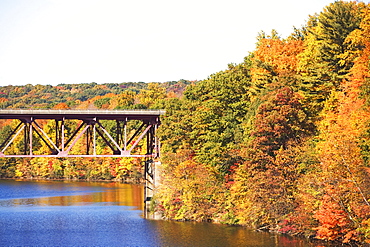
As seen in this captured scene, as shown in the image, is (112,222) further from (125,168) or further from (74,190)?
(125,168)

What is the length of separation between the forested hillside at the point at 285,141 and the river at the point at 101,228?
283 cm

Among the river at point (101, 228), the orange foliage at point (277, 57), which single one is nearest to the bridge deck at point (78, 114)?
the river at point (101, 228)

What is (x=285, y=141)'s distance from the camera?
62125mm

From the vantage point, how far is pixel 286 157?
2311 inches

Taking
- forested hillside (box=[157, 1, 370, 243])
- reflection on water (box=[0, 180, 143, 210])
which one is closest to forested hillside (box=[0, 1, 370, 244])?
forested hillside (box=[157, 1, 370, 243])

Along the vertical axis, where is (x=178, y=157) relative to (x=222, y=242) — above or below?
above

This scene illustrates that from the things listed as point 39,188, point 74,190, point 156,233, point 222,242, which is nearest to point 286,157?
point 222,242

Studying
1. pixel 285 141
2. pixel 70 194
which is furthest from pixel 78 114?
pixel 70 194

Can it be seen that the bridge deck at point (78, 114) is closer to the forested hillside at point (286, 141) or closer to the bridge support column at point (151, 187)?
the forested hillside at point (286, 141)

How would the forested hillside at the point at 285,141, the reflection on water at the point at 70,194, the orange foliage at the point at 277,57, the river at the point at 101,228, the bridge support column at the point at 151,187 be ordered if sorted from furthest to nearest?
the reflection on water at the point at 70,194
the bridge support column at the point at 151,187
the orange foliage at the point at 277,57
the river at the point at 101,228
the forested hillside at the point at 285,141

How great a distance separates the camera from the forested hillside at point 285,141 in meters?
51.2

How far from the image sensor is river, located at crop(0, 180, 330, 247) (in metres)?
58.0

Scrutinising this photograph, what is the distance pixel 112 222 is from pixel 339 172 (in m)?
28.3

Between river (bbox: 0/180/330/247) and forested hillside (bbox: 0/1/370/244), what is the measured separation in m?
2.83
